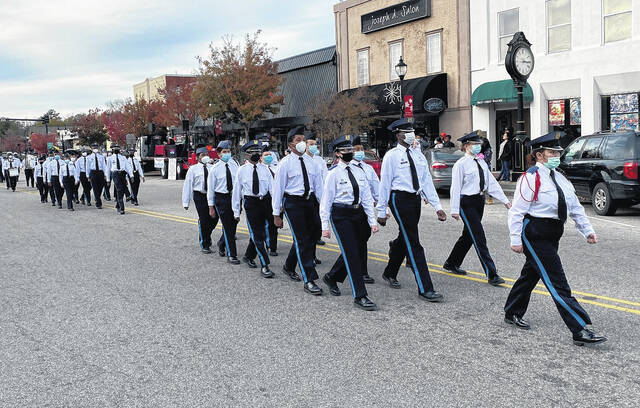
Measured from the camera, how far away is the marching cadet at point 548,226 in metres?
5.22

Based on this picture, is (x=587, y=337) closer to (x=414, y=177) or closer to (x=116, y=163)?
(x=414, y=177)

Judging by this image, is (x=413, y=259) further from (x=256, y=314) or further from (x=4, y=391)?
(x=4, y=391)

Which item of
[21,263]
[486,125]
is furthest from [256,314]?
[486,125]

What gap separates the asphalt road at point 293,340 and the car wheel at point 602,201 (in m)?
3.74

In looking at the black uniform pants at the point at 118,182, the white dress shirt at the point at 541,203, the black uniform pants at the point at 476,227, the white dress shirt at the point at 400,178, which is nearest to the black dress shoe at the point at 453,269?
the black uniform pants at the point at 476,227

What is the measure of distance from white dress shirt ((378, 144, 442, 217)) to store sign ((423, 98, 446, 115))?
795 inches

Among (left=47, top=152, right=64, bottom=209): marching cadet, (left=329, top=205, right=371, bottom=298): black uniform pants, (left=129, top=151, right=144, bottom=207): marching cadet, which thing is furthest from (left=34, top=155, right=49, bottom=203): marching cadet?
(left=329, top=205, right=371, bottom=298): black uniform pants

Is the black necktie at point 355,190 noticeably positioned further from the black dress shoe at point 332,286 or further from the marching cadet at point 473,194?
the marching cadet at point 473,194

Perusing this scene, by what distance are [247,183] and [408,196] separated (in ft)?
8.11

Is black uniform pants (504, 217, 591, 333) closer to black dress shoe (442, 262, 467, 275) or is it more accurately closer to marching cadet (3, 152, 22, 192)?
black dress shoe (442, 262, 467, 275)

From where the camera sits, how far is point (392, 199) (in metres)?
7.18

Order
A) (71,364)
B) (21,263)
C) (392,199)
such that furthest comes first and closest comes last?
(21,263)
(392,199)
(71,364)

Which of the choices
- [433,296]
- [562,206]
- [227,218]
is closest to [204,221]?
[227,218]

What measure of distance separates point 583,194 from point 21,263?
1120cm
